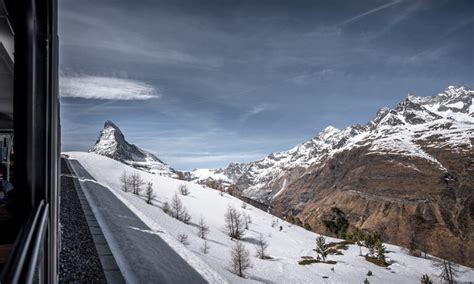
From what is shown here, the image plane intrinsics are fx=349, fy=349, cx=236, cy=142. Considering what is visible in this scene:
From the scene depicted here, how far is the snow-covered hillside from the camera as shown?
790 inches

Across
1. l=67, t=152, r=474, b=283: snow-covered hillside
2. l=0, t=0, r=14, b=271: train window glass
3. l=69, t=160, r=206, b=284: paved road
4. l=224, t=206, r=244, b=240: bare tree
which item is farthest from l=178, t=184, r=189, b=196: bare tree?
l=0, t=0, r=14, b=271: train window glass

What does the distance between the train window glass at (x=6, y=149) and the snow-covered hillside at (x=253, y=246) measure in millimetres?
10786

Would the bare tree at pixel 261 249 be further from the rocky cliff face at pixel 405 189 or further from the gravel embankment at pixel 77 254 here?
the rocky cliff face at pixel 405 189

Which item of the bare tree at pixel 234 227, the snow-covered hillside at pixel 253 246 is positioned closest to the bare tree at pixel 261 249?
the snow-covered hillside at pixel 253 246

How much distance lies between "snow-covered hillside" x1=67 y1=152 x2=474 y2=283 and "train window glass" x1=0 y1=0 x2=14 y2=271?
10.8 m

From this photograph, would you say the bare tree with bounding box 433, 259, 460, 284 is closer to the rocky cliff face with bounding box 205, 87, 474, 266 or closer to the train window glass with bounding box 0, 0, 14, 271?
the rocky cliff face with bounding box 205, 87, 474, 266

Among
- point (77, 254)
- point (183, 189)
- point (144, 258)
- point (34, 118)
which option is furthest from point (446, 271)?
point (34, 118)

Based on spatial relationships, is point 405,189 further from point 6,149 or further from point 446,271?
point 6,149

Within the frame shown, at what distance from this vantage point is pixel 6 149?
395 centimetres

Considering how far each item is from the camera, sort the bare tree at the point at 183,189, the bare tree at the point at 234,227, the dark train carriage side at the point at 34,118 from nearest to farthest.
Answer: the dark train carriage side at the point at 34,118, the bare tree at the point at 234,227, the bare tree at the point at 183,189

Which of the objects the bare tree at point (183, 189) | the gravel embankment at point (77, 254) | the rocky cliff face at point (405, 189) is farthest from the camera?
the rocky cliff face at point (405, 189)

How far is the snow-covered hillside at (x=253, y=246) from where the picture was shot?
20075 mm

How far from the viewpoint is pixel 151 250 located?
11.8 m

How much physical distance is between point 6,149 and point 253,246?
25.0m
